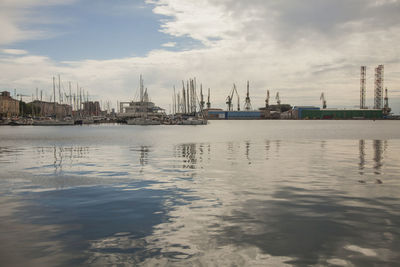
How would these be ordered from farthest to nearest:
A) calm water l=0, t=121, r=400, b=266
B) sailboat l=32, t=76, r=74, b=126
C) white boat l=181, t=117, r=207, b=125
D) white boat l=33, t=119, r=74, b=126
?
white boat l=181, t=117, r=207, b=125, white boat l=33, t=119, r=74, b=126, sailboat l=32, t=76, r=74, b=126, calm water l=0, t=121, r=400, b=266

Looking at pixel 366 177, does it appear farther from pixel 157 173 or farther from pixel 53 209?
pixel 53 209

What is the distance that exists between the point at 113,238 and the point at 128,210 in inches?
116

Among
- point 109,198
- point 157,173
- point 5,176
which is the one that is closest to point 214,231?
point 109,198

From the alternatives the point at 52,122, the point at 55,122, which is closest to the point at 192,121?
the point at 55,122

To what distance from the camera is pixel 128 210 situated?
1219cm

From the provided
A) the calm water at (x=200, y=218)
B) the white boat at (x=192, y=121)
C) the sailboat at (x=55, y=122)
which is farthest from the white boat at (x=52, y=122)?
the calm water at (x=200, y=218)

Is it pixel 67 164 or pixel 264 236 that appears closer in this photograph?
pixel 264 236

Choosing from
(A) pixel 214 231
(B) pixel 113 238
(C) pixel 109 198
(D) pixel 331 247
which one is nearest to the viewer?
(D) pixel 331 247

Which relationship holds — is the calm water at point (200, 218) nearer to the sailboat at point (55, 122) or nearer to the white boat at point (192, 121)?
the sailboat at point (55, 122)

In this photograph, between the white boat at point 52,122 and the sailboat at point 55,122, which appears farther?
the white boat at point 52,122

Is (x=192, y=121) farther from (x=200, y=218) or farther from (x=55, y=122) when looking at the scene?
(x=200, y=218)

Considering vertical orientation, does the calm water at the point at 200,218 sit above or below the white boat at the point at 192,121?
below

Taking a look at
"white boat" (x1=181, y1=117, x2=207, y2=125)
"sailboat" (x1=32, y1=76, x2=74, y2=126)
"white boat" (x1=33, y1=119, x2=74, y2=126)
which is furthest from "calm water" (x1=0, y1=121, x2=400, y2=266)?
"white boat" (x1=181, y1=117, x2=207, y2=125)

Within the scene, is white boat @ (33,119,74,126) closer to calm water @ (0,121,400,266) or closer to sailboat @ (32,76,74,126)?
sailboat @ (32,76,74,126)
